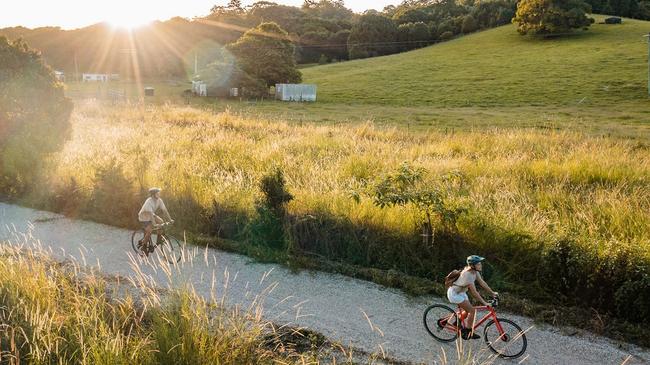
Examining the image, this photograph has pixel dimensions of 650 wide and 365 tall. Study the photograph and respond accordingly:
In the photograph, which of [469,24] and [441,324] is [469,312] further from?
[469,24]

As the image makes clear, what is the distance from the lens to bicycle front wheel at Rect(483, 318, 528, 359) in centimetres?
656

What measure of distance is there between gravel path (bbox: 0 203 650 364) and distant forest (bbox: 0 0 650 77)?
224ft

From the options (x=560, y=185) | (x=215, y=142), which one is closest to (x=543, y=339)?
(x=560, y=185)

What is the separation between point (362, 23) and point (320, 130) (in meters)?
72.7

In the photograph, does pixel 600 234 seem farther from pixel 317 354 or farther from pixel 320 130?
pixel 320 130

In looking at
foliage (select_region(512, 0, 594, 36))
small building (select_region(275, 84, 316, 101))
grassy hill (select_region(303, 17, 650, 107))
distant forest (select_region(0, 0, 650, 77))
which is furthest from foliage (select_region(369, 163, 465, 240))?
foliage (select_region(512, 0, 594, 36))

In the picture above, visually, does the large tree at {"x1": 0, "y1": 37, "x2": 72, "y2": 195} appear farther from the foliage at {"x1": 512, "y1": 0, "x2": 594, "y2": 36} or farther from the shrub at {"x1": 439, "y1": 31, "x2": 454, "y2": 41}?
the shrub at {"x1": 439, "y1": 31, "x2": 454, "y2": 41}

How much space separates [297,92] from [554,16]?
40.4 metres

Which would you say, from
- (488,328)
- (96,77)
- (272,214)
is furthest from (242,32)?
(488,328)

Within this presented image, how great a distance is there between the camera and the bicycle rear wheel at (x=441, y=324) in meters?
6.96

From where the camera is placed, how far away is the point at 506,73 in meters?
57.5

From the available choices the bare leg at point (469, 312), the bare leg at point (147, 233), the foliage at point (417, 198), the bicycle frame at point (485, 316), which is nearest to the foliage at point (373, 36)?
the foliage at point (417, 198)

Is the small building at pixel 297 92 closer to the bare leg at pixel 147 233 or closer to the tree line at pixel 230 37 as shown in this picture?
the tree line at pixel 230 37

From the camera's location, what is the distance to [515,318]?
25.0 ft
